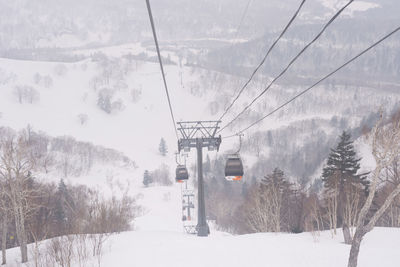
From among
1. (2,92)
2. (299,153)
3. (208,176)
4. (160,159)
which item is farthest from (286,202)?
(2,92)

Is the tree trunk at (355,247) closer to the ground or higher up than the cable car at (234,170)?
closer to the ground

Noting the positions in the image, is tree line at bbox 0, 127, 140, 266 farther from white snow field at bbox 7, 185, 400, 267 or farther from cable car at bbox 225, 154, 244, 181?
cable car at bbox 225, 154, 244, 181

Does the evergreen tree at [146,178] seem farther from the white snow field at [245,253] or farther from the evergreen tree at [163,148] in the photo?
the white snow field at [245,253]

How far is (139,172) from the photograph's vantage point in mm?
Result: 119688

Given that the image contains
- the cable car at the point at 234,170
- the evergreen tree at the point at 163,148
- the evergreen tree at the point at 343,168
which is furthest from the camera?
the evergreen tree at the point at 163,148

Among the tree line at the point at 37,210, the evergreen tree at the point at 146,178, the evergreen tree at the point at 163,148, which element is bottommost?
the evergreen tree at the point at 146,178

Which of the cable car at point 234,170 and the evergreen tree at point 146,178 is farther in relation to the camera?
the evergreen tree at point 146,178

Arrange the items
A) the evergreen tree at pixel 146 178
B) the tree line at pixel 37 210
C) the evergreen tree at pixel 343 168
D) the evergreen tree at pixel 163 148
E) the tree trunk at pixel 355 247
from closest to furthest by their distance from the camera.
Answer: the tree trunk at pixel 355 247
the tree line at pixel 37 210
the evergreen tree at pixel 343 168
the evergreen tree at pixel 146 178
the evergreen tree at pixel 163 148

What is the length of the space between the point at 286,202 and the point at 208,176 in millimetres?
72870

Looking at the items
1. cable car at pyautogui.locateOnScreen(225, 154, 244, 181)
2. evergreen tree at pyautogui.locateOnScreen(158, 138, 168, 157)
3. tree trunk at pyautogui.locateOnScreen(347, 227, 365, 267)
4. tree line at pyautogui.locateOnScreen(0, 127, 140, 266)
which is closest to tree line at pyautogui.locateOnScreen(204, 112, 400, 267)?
tree trunk at pyautogui.locateOnScreen(347, 227, 365, 267)

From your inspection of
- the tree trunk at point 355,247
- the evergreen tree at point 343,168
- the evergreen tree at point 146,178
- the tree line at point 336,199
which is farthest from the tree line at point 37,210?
the evergreen tree at point 146,178

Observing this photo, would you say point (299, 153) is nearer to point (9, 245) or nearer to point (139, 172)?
point (139, 172)

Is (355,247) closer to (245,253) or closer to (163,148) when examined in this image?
(245,253)

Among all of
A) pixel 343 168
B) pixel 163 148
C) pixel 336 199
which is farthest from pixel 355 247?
pixel 163 148
